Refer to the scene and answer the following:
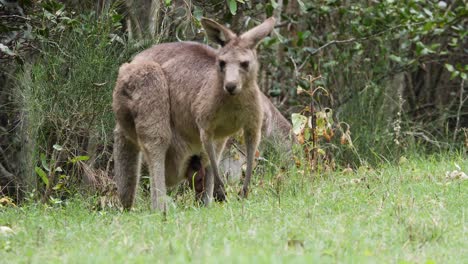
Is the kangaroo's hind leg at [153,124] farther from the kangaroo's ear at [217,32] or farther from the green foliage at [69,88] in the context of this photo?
the green foliage at [69,88]

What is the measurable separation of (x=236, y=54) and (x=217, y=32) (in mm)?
298

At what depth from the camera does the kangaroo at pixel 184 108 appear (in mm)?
6402

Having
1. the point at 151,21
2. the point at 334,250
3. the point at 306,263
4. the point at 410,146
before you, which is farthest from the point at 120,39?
the point at 306,263

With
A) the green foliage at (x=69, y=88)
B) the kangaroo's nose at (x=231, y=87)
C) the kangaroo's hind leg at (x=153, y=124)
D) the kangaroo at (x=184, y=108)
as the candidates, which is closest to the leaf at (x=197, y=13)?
the green foliage at (x=69, y=88)

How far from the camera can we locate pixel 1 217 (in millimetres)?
5941

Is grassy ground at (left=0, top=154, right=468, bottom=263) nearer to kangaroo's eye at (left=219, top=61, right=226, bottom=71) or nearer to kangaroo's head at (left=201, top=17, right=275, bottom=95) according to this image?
kangaroo's head at (left=201, top=17, right=275, bottom=95)

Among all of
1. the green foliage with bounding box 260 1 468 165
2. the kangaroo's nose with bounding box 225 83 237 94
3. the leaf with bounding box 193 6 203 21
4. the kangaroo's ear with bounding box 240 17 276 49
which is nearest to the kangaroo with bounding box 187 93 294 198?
the green foliage with bounding box 260 1 468 165

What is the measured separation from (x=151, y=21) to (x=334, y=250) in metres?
4.95

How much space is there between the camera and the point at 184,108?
22.0 feet

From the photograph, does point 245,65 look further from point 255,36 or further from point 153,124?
point 153,124

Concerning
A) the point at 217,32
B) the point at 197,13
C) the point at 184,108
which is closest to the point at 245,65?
the point at 217,32

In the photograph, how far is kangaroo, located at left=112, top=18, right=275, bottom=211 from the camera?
252 inches

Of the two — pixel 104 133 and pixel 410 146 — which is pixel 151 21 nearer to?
pixel 104 133

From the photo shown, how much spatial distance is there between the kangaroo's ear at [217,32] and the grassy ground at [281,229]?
1.17 m
